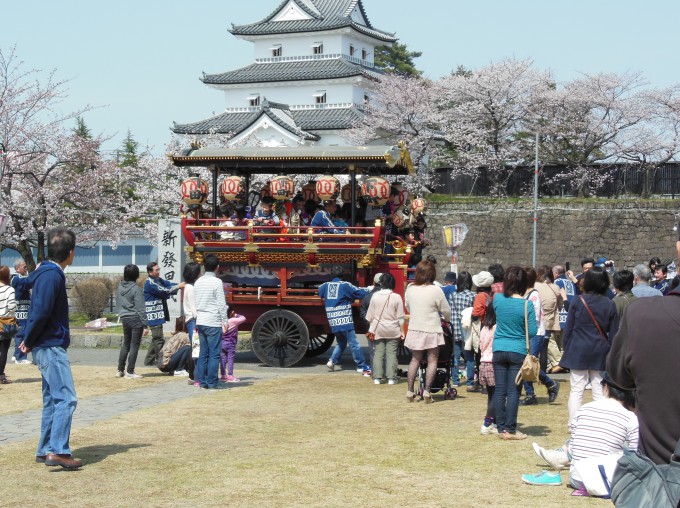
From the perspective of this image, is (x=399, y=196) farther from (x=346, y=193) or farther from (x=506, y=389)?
(x=506, y=389)

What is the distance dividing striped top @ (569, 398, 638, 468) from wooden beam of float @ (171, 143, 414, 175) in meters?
10.00

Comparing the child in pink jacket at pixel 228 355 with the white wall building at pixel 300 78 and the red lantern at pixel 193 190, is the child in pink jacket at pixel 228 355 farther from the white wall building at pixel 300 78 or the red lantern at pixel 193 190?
the white wall building at pixel 300 78

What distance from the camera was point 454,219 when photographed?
46.1 meters

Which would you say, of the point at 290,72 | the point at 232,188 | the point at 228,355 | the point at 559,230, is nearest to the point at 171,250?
the point at 232,188

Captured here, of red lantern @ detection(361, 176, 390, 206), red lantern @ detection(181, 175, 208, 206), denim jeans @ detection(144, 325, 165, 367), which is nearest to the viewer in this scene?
denim jeans @ detection(144, 325, 165, 367)

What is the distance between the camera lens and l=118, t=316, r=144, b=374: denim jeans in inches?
575

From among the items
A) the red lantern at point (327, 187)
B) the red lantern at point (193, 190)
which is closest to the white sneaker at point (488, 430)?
the red lantern at point (327, 187)

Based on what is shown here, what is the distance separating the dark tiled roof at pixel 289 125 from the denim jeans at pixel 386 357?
3779 centimetres

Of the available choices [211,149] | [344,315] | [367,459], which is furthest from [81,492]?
[211,149]

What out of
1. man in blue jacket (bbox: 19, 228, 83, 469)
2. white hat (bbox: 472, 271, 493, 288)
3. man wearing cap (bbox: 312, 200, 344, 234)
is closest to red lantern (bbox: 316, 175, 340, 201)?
man wearing cap (bbox: 312, 200, 344, 234)

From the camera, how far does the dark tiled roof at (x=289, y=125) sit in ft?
171

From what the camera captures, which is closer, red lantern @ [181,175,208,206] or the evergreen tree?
red lantern @ [181,175,208,206]

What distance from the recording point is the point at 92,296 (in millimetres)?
34062

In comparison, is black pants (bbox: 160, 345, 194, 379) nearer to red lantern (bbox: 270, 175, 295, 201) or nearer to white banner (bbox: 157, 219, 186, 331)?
red lantern (bbox: 270, 175, 295, 201)
